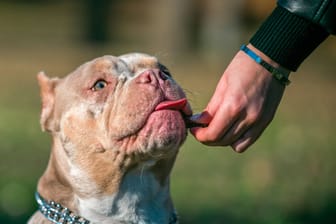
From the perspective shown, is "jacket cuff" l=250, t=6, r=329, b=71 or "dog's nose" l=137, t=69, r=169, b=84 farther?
"dog's nose" l=137, t=69, r=169, b=84

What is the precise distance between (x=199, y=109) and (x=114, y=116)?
Answer: 51.4 inches

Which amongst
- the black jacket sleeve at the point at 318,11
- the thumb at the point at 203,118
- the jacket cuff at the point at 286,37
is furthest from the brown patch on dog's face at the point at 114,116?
the black jacket sleeve at the point at 318,11

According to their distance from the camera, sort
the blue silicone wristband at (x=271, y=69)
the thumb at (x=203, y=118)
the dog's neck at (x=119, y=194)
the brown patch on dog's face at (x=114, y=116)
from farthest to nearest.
→ the dog's neck at (x=119, y=194)
the brown patch on dog's face at (x=114, y=116)
the thumb at (x=203, y=118)
the blue silicone wristband at (x=271, y=69)

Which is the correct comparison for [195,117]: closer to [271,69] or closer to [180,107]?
[180,107]

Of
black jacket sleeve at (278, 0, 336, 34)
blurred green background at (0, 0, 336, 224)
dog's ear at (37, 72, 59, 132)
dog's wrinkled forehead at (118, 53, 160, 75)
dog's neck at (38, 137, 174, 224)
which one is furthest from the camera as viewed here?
blurred green background at (0, 0, 336, 224)

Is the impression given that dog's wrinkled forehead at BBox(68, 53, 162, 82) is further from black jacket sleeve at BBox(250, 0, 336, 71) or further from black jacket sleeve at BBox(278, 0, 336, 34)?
black jacket sleeve at BBox(278, 0, 336, 34)

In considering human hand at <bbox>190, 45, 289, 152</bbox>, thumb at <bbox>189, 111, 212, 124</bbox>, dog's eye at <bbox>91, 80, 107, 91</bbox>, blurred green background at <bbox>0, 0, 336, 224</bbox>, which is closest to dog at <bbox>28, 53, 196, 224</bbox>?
dog's eye at <bbox>91, 80, 107, 91</bbox>

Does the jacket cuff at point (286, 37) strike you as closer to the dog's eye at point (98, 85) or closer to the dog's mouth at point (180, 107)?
the dog's mouth at point (180, 107)

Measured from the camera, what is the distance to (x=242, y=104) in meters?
4.07

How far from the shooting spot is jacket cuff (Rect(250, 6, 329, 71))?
13.3 ft

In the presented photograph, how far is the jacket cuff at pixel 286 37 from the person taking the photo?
406 centimetres

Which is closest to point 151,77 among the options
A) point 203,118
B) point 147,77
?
point 147,77

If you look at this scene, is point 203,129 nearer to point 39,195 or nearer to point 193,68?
point 39,195

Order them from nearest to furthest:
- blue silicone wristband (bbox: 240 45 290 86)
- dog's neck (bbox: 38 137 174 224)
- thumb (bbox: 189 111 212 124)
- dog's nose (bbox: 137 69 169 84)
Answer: blue silicone wristband (bbox: 240 45 290 86), thumb (bbox: 189 111 212 124), dog's nose (bbox: 137 69 169 84), dog's neck (bbox: 38 137 174 224)
